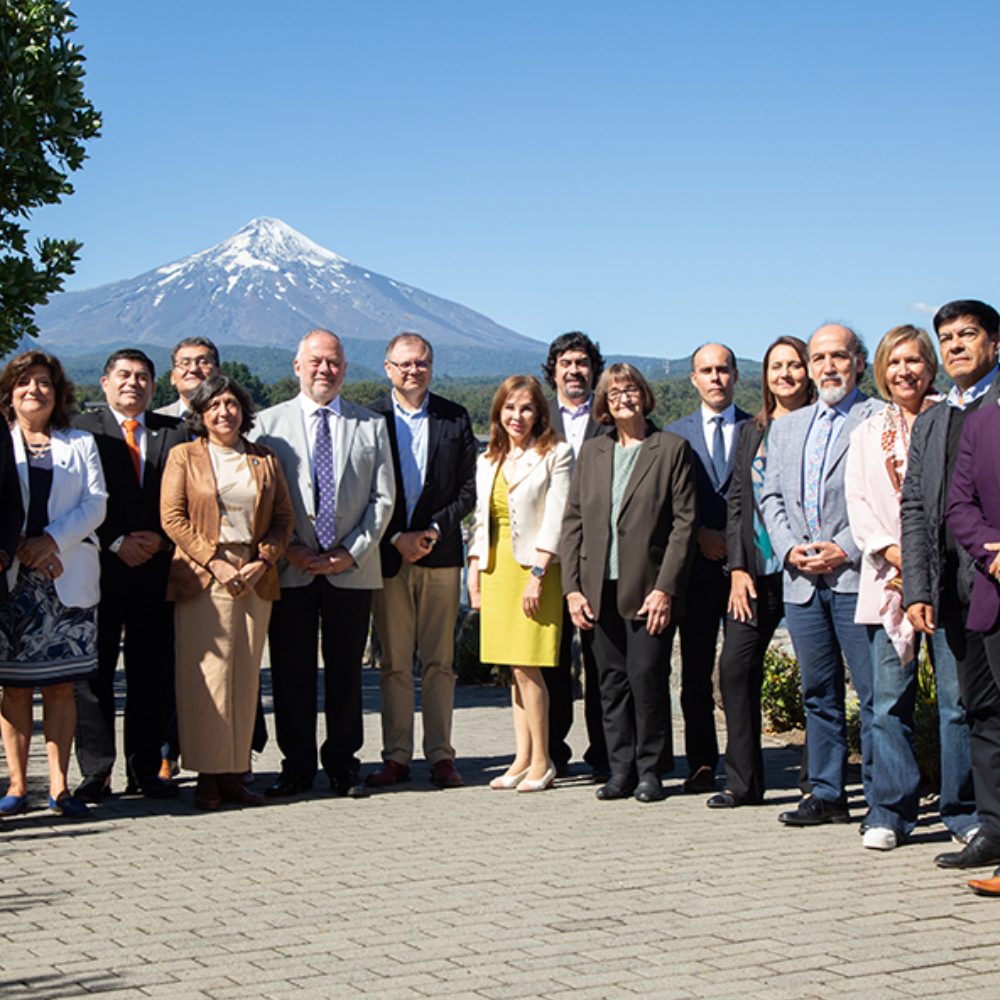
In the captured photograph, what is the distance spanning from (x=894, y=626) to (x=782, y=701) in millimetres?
3889

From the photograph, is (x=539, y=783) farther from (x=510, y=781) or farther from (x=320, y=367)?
(x=320, y=367)

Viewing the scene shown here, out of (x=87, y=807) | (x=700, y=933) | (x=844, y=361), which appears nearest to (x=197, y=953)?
(x=700, y=933)

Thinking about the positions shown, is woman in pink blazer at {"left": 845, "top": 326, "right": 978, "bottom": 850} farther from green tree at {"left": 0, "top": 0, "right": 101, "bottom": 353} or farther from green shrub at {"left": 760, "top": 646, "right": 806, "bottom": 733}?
green tree at {"left": 0, "top": 0, "right": 101, "bottom": 353}

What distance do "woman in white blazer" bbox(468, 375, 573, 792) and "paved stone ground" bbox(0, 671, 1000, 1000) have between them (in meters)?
0.60

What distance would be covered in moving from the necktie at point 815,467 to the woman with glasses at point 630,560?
781mm

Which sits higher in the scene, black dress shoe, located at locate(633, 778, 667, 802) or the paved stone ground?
black dress shoe, located at locate(633, 778, 667, 802)

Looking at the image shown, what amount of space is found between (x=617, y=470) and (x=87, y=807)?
3.38 metres

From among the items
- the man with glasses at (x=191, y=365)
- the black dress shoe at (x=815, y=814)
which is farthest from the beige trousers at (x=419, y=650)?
the black dress shoe at (x=815, y=814)

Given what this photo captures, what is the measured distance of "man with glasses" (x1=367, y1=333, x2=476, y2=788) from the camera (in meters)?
8.69

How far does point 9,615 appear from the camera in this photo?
759 cm

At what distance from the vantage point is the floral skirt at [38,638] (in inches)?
297

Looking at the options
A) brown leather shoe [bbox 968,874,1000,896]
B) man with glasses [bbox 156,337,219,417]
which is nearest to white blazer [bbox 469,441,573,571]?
man with glasses [bbox 156,337,219,417]

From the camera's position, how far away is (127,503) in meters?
8.23

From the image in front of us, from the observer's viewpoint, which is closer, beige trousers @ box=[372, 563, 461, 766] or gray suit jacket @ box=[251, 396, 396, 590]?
gray suit jacket @ box=[251, 396, 396, 590]
